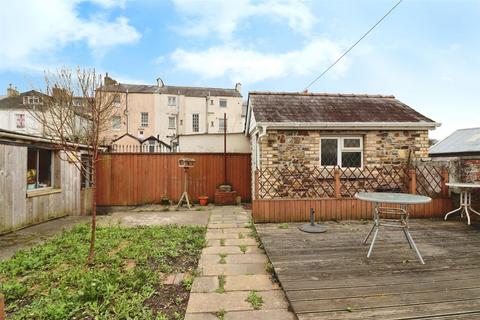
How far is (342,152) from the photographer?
7773 mm

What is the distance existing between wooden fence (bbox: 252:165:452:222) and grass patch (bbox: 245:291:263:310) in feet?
10.2

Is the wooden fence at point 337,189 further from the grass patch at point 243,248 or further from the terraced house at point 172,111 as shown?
the terraced house at point 172,111

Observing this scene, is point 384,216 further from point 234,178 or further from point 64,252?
point 64,252

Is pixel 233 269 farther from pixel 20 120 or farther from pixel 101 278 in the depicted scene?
pixel 20 120

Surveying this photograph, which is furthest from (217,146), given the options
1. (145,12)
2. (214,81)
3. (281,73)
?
(214,81)

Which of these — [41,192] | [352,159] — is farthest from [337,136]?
[41,192]

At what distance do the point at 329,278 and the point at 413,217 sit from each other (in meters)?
4.53

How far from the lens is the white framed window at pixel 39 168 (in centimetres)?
694

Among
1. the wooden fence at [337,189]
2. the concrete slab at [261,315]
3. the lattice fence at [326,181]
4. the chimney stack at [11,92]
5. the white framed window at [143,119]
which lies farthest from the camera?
the white framed window at [143,119]

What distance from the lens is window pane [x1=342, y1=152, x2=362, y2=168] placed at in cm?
778

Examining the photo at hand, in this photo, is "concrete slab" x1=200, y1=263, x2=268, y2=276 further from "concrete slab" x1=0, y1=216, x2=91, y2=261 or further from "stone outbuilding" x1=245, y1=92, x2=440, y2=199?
"stone outbuilding" x1=245, y1=92, x2=440, y2=199

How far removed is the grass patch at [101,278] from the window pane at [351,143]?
17.4ft

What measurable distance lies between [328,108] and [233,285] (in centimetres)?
703

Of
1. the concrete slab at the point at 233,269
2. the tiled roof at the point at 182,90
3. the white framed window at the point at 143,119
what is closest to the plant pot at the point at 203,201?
the concrete slab at the point at 233,269
